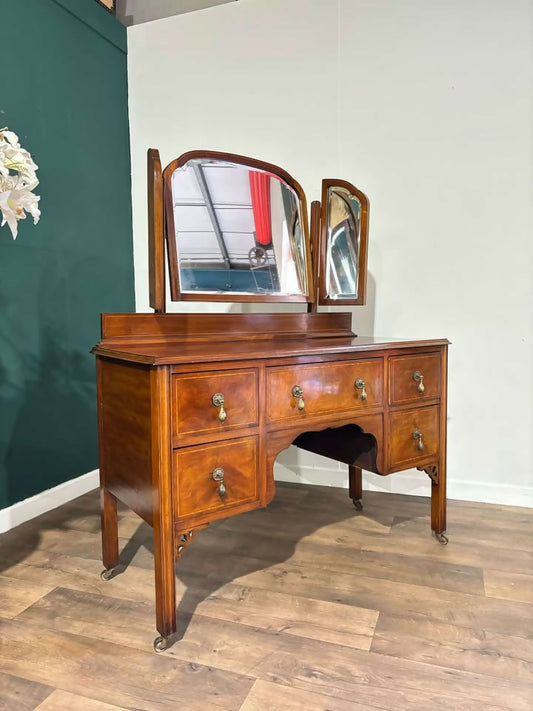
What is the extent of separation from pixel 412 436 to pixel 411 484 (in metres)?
0.73

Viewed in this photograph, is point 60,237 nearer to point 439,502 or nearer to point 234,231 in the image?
point 234,231

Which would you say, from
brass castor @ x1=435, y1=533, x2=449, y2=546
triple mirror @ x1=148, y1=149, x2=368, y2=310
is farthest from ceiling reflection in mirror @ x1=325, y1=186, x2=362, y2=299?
brass castor @ x1=435, y1=533, x2=449, y2=546

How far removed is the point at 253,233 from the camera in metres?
1.99

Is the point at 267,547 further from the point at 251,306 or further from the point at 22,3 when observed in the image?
the point at 22,3

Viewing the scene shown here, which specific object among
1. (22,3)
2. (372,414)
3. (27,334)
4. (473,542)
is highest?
(22,3)

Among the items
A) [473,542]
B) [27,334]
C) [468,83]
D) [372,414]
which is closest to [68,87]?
[27,334]

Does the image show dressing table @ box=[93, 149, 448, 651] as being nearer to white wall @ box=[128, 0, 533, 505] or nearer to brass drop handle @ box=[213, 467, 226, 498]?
brass drop handle @ box=[213, 467, 226, 498]

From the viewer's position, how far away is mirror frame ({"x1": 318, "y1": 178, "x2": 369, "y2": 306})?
2.15 m

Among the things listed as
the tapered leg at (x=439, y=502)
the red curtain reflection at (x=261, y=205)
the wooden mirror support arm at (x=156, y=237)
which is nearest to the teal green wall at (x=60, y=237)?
the wooden mirror support arm at (x=156, y=237)

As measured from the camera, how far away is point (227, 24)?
8.81 feet

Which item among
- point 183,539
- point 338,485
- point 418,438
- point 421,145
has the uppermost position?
point 421,145

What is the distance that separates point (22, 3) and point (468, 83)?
197 centimetres

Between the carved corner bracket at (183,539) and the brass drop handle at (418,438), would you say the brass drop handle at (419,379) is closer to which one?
the brass drop handle at (418,438)

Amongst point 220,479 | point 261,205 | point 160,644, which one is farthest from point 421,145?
point 160,644
